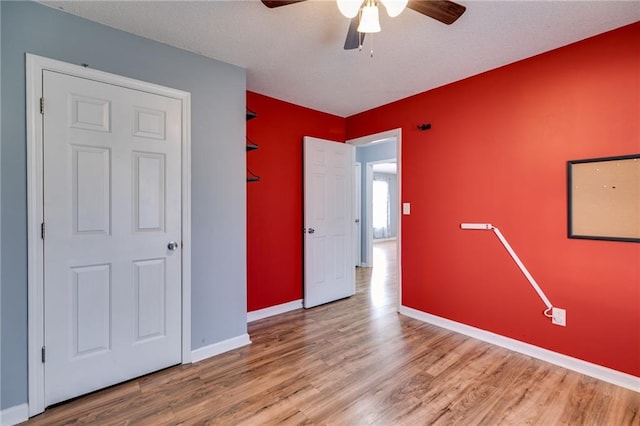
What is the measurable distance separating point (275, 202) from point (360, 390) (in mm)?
2102

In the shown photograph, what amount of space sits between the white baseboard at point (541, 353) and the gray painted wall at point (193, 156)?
2.00 metres

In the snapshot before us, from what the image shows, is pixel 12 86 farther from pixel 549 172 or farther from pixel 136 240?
pixel 549 172

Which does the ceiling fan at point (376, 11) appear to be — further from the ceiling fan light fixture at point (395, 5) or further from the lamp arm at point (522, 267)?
the lamp arm at point (522, 267)

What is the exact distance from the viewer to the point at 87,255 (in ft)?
6.41

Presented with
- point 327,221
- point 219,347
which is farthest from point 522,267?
point 219,347

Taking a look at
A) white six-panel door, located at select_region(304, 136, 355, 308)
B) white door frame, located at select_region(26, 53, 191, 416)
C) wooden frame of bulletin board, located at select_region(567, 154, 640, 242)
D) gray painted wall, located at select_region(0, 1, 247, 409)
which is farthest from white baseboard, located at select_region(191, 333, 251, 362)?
wooden frame of bulletin board, located at select_region(567, 154, 640, 242)

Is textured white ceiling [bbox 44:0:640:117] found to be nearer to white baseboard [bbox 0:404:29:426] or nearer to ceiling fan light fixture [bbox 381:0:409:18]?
ceiling fan light fixture [bbox 381:0:409:18]

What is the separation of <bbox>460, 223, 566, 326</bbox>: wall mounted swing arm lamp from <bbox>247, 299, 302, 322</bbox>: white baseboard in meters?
2.12

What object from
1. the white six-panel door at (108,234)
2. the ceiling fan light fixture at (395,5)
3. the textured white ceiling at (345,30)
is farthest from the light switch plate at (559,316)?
the white six-panel door at (108,234)

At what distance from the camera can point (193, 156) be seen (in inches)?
93.4

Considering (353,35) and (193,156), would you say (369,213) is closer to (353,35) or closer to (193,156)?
(193,156)

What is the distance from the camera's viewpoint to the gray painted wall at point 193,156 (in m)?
1.72

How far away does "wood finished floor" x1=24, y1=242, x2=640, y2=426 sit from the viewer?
1753 mm

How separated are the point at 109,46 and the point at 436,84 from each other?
2.81 metres
